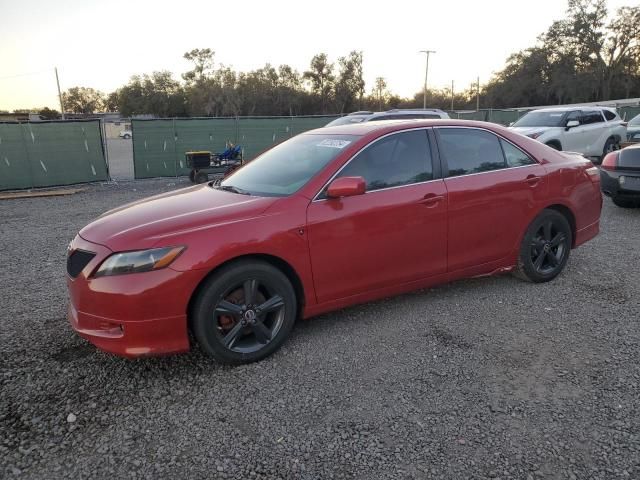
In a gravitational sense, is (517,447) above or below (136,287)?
below

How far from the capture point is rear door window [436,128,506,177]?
4.17 metres

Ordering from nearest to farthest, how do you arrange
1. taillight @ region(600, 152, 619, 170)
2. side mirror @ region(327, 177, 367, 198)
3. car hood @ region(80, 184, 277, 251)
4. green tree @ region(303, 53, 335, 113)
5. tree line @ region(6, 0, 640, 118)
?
car hood @ region(80, 184, 277, 251)
side mirror @ region(327, 177, 367, 198)
taillight @ region(600, 152, 619, 170)
tree line @ region(6, 0, 640, 118)
green tree @ region(303, 53, 335, 113)

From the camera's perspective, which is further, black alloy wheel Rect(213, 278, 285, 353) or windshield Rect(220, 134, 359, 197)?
windshield Rect(220, 134, 359, 197)

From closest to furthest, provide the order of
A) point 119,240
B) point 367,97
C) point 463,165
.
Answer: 1. point 119,240
2. point 463,165
3. point 367,97

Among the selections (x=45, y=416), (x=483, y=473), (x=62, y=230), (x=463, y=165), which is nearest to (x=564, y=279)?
(x=463, y=165)

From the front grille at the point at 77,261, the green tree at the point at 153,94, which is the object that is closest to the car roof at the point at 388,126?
the front grille at the point at 77,261

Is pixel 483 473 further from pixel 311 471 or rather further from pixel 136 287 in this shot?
pixel 136 287

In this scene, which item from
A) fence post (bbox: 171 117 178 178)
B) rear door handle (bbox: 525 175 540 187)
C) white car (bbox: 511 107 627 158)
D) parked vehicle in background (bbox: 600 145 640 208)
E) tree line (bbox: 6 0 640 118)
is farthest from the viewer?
tree line (bbox: 6 0 640 118)

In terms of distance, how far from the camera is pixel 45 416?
2850 millimetres

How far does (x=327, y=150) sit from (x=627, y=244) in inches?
175

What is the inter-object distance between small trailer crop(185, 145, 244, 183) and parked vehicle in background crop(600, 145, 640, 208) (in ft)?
28.9

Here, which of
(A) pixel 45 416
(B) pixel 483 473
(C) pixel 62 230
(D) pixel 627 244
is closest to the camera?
(B) pixel 483 473

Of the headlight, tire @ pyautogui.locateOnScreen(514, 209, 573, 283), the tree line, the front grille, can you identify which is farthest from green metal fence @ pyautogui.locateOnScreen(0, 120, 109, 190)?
the tree line

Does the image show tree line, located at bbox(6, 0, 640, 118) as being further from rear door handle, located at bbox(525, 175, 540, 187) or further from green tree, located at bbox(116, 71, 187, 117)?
rear door handle, located at bbox(525, 175, 540, 187)
